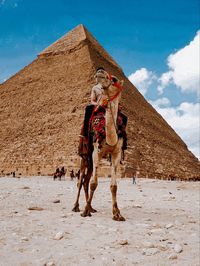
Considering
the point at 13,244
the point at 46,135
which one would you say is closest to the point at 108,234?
the point at 13,244

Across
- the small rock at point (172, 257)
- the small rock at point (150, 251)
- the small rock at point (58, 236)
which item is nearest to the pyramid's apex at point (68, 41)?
the small rock at point (58, 236)

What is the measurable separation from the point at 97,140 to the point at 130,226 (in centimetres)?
123

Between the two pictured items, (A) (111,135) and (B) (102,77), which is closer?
(B) (102,77)

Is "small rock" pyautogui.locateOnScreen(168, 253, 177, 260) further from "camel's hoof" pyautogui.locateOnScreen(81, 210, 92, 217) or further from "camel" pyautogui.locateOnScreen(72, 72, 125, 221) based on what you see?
"camel's hoof" pyautogui.locateOnScreen(81, 210, 92, 217)

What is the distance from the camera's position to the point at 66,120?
193 ft

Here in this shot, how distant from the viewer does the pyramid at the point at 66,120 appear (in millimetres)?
50312

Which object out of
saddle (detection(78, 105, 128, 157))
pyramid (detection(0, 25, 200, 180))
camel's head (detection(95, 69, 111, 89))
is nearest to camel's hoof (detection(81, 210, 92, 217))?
saddle (detection(78, 105, 128, 157))

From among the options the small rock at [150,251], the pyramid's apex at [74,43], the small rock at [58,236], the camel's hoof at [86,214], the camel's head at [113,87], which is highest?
the pyramid's apex at [74,43]

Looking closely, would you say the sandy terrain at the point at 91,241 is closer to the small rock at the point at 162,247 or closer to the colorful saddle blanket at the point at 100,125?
the small rock at the point at 162,247

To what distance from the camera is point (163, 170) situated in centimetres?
5159

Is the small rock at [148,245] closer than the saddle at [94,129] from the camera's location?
Yes

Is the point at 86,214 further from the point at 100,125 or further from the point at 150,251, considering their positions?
the point at 150,251

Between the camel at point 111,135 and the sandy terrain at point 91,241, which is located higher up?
the camel at point 111,135

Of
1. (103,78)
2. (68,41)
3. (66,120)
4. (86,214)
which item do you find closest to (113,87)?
(103,78)
